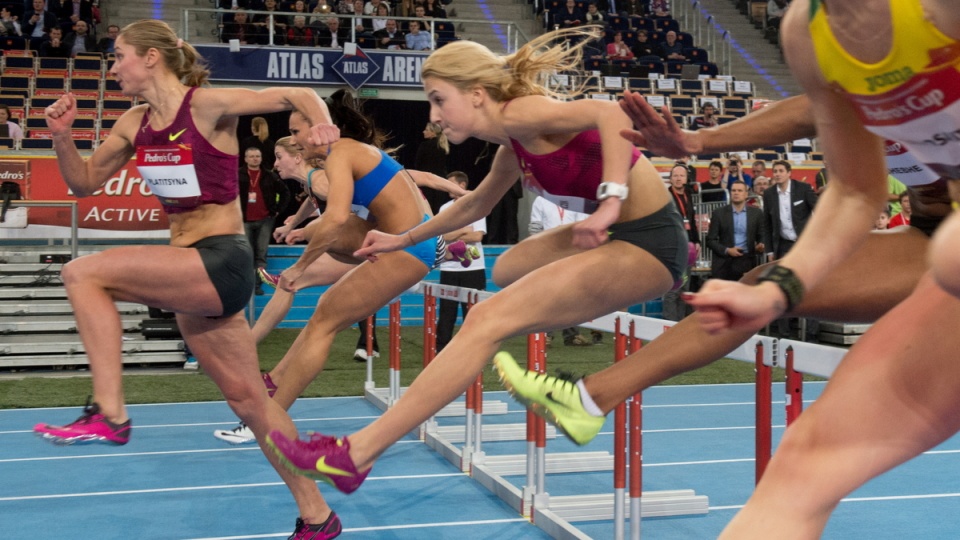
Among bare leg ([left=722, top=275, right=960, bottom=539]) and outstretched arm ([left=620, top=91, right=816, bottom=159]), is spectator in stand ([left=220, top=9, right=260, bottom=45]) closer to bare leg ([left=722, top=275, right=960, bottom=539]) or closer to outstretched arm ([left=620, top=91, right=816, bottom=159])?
outstretched arm ([left=620, top=91, right=816, bottom=159])

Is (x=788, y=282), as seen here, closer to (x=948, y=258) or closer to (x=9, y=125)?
(x=948, y=258)

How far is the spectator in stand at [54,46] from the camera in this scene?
1636 centimetres

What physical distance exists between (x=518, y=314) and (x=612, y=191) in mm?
435

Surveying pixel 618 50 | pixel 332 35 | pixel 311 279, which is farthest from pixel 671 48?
pixel 311 279

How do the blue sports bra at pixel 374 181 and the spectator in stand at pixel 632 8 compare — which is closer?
the blue sports bra at pixel 374 181

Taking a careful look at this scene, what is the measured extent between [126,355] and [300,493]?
698 centimetres

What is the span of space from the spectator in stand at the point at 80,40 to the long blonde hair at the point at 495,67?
49.2 feet

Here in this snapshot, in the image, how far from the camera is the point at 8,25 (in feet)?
55.4

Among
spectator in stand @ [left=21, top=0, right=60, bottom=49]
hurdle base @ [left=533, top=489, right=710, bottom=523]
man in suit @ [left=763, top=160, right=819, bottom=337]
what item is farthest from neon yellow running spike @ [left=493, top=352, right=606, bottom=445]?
spectator in stand @ [left=21, top=0, right=60, bottom=49]

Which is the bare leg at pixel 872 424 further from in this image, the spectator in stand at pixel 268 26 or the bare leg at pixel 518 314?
the spectator in stand at pixel 268 26

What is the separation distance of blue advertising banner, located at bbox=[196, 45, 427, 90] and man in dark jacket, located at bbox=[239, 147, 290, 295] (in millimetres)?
3558

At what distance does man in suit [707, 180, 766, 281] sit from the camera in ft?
37.8

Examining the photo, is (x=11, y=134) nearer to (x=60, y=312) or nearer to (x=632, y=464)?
(x=60, y=312)

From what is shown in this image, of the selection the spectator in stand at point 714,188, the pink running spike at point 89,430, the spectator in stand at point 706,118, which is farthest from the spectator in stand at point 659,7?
the pink running spike at point 89,430
